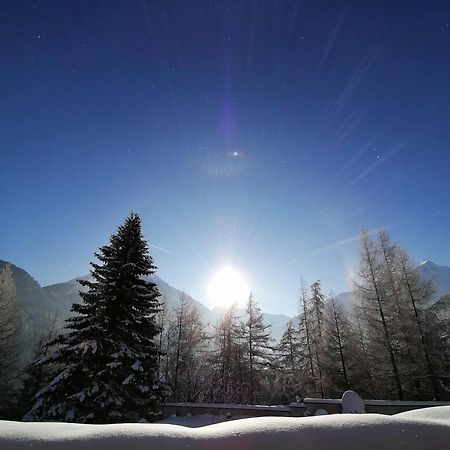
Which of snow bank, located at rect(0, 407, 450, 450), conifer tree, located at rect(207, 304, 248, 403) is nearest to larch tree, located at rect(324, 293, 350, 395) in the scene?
conifer tree, located at rect(207, 304, 248, 403)

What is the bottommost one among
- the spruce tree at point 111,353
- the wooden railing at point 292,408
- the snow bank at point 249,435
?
the wooden railing at point 292,408

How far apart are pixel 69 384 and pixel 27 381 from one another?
16.2 metres

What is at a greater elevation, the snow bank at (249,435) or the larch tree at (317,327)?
the larch tree at (317,327)

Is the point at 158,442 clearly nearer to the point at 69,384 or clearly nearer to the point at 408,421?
the point at 408,421

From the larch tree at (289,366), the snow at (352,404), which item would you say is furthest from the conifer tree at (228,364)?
the snow at (352,404)

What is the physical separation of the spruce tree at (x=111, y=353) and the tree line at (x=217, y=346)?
0.14ft

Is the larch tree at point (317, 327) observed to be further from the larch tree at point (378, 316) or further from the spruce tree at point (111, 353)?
the spruce tree at point (111, 353)

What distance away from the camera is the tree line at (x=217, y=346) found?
33.6 ft

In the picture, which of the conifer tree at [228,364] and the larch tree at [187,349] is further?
the larch tree at [187,349]

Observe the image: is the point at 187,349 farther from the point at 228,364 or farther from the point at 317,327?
the point at 317,327

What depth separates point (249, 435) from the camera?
7.01ft

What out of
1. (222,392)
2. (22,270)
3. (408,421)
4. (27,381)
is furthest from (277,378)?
(22,270)

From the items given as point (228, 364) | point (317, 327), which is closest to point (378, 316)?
point (317, 327)

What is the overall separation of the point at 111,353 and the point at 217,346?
54.8 feet
